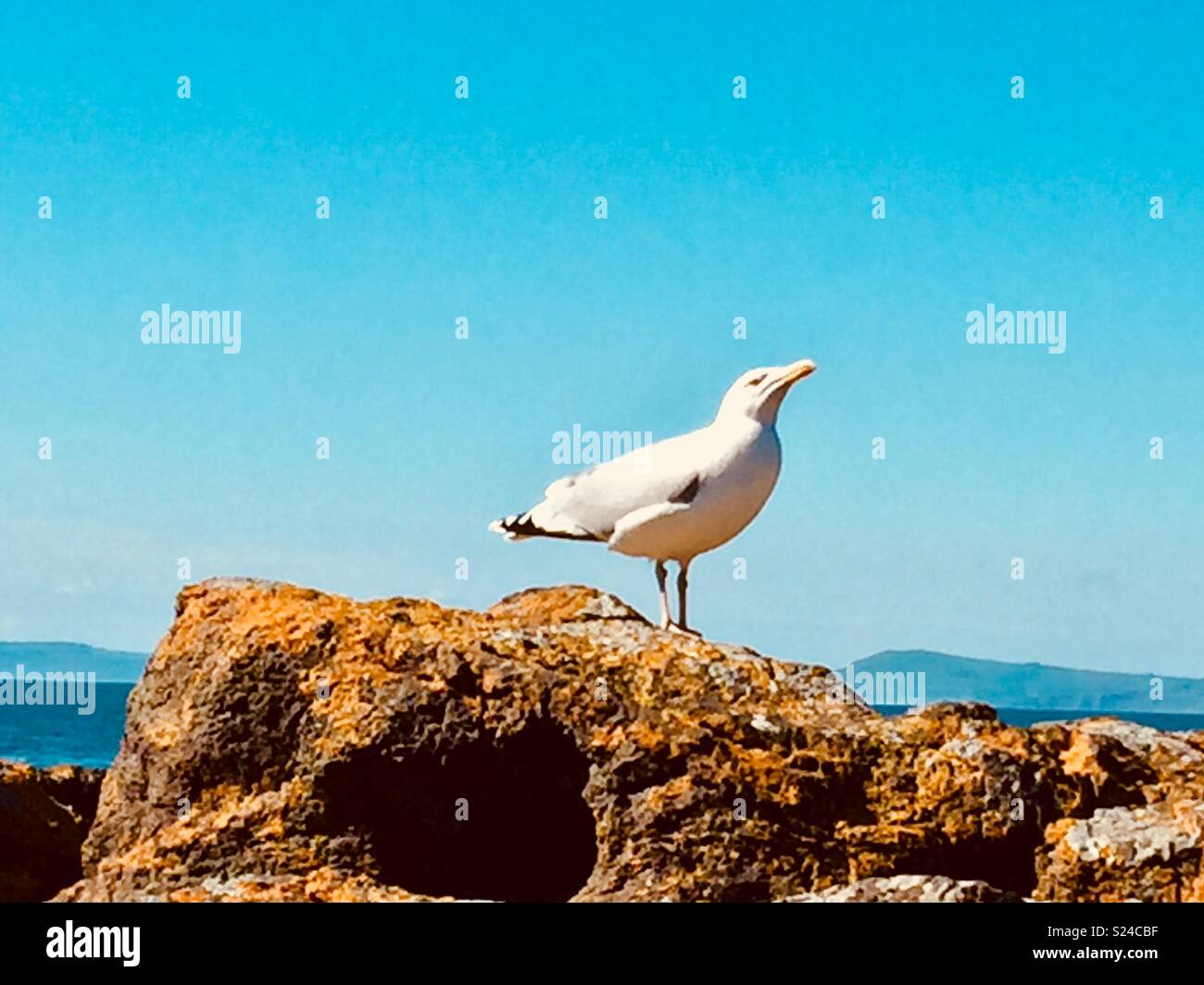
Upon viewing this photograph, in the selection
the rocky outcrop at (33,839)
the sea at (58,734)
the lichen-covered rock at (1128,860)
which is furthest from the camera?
the sea at (58,734)

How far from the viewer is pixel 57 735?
10150 cm

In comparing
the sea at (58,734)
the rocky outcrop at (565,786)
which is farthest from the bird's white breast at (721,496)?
the sea at (58,734)

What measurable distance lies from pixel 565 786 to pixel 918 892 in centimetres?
215

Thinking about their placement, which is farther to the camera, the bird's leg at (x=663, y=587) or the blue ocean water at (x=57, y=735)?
the blue ocean water at (x=57, y=735)

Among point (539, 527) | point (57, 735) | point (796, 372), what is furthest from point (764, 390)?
point (57, 735)

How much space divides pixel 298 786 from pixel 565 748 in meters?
1.56

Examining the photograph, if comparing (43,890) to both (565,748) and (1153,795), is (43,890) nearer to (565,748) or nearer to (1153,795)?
(565,748)

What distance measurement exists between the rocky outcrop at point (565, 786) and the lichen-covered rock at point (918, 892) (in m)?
0.05

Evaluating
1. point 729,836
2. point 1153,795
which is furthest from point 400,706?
point 1153,795

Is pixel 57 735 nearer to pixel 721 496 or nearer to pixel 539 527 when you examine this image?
pixel 539 527

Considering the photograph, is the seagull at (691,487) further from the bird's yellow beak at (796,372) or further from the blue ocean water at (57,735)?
the blue ocean water at (57,735)

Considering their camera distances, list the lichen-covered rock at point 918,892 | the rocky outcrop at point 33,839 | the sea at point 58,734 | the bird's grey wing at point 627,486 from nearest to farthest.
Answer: the lichen-covered rock at point 918,892 < the rocky outcrop at point 33,839 < the bird's grey wing at point 627,486 < the sea at point 58,734

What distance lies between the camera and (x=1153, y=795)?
36.1ft

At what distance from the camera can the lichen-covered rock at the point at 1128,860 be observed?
33.8 ft
